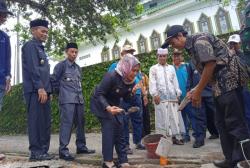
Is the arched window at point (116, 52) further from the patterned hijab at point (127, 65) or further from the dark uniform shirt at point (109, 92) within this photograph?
the patterned hijab at point (127, 65)

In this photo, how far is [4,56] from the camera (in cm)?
463

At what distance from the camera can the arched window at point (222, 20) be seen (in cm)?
2677

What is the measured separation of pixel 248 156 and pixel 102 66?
7.25 metres

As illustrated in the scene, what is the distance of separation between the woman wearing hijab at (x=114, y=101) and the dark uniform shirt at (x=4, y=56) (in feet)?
5.05

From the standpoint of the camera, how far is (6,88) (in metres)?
4.58

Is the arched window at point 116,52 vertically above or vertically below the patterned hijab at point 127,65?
above

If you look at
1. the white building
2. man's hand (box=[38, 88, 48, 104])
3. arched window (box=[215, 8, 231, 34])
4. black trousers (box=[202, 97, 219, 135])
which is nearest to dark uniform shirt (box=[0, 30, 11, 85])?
man's hand (box=[38, 88, 48, 104])

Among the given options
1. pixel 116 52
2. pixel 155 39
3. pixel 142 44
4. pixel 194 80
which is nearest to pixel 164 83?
pixel 194 80

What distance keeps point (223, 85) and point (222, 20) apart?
2579cm

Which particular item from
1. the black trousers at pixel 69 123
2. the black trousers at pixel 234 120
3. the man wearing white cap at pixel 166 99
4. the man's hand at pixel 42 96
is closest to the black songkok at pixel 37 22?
the man's hand at pixel 42 96

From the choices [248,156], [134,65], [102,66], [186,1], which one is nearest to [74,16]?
[102,66]

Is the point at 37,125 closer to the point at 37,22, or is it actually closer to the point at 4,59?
the point at 4,59

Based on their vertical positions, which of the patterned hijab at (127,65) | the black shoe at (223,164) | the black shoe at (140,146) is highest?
the patterned hijab at (127,65)

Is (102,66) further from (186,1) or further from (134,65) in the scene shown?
(186,1)
